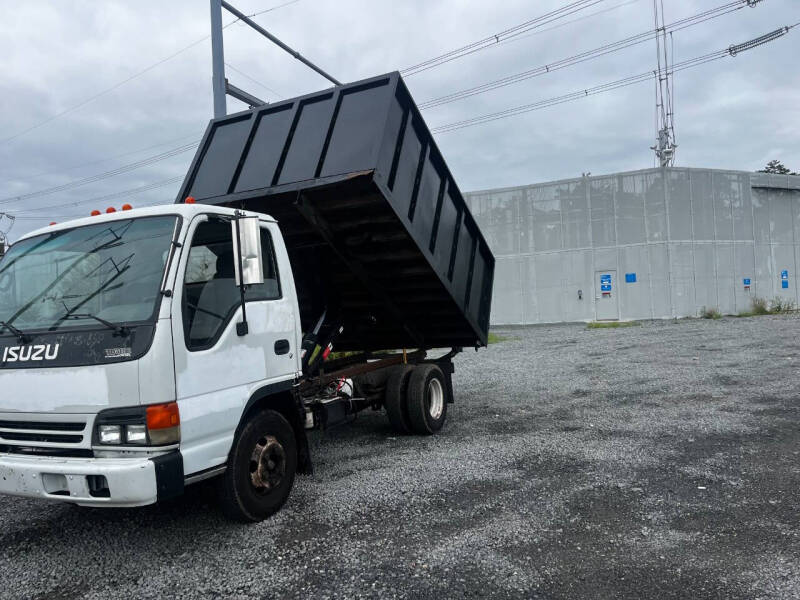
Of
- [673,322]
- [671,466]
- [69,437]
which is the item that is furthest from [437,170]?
[673,322]

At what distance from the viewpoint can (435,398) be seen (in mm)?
7809

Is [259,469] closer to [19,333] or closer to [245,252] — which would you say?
[245,252]

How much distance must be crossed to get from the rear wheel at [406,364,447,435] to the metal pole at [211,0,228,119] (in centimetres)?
688

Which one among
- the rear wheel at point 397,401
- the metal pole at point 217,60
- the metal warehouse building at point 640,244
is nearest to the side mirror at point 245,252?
the rear wheel at point 397,401

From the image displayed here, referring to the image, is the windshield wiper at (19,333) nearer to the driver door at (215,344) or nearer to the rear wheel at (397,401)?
the driver door at (215,344)

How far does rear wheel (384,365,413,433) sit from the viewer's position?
730 cm

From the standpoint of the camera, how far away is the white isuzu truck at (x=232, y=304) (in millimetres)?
3754

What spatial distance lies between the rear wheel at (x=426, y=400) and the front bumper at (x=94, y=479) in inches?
150

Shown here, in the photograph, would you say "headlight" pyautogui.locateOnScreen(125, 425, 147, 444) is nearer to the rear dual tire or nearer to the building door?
the rear dual tire

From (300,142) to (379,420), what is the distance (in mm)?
4318

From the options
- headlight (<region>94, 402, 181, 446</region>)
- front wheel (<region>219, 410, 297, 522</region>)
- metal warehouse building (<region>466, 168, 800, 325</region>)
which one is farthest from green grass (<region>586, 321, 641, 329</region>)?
headlight (<region>94, 402, 181, 446</region>)

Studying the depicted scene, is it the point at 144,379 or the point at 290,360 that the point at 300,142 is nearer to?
the point at 290,360

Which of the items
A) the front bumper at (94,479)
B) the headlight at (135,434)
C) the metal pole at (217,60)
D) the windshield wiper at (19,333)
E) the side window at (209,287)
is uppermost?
the metal pole at (217,60)

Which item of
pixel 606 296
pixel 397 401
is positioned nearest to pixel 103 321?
pixel 397 401
